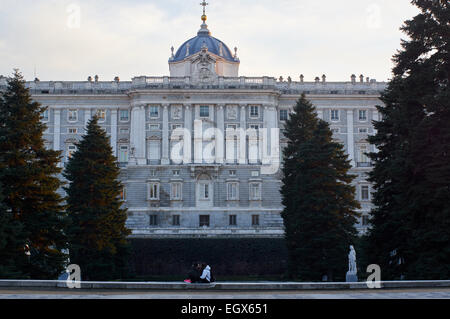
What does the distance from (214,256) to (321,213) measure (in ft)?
64.9

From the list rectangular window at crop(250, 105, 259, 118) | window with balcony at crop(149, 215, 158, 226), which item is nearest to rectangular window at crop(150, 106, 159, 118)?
rectangular window at crop(250, 105, 259, 118)

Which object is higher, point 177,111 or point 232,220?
point 177,111

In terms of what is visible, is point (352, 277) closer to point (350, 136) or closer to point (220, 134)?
point (220, 134)

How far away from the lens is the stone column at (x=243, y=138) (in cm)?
8025

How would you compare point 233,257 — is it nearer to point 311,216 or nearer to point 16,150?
point 311,216

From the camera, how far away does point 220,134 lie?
8131cm

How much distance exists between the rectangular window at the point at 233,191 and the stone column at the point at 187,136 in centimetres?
542

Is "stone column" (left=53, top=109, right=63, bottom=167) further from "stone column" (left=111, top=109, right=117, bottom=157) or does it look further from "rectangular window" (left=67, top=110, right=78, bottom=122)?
"stone column" (left=111, top=109, right=117, bottom=157)

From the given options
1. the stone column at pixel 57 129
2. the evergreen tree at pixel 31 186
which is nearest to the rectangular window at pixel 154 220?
the stone column at pixel 57 129

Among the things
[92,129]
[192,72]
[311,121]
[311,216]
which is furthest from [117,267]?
[192,72]

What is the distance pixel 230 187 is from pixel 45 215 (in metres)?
44.1

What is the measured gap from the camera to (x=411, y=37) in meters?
35.3

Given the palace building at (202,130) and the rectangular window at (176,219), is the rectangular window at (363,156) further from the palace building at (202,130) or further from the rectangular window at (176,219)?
the rectangular window at (176,219)

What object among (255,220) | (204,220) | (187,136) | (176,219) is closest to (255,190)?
(255,220)
